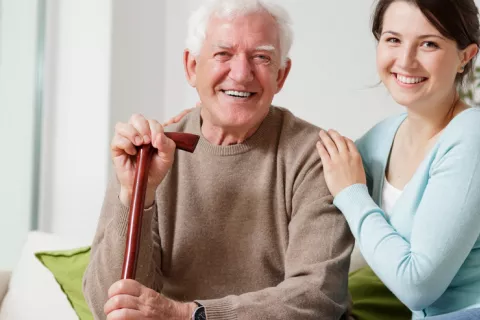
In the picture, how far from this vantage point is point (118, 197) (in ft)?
5.76

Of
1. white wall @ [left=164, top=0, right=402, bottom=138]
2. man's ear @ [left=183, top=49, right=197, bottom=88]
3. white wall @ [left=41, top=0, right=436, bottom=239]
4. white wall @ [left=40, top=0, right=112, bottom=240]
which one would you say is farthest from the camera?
white wall @ [left=40, top=0, right=112, bottom=240]

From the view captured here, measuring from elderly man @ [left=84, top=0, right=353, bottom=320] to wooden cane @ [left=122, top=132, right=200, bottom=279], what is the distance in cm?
7

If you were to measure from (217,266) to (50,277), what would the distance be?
796 millimetres

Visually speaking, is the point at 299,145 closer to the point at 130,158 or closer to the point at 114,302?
the point at 130,158

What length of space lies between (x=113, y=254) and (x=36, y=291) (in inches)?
31.1

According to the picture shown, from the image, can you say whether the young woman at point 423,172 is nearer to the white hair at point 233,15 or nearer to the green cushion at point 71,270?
the white hair at point 233,15

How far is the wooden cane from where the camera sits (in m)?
1.54

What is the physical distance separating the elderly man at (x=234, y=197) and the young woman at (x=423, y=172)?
0.10m

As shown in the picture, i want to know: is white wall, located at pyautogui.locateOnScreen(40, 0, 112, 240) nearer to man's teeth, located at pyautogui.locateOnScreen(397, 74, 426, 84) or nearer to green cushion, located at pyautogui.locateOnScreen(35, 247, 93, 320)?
green cushion, located at pyautogui.locateOnScreen(35, 247, 93, 320)

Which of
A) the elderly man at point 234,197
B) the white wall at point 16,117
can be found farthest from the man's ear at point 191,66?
the white wall at point 16,117

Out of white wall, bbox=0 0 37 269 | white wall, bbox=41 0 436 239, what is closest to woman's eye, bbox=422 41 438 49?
white wall, bbox=41 0 436 239

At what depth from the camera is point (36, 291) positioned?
7.86ft

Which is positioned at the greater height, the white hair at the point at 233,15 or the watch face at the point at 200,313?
the white hair at the point at 233,15

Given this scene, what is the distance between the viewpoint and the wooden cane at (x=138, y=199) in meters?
1.54
